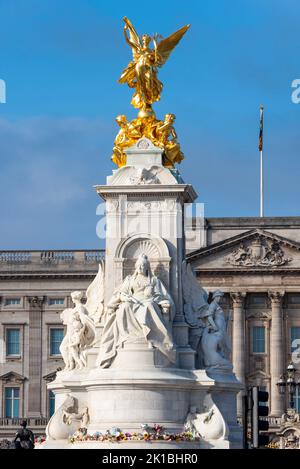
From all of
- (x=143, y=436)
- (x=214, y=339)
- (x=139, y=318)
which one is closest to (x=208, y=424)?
(x=143, y=436)

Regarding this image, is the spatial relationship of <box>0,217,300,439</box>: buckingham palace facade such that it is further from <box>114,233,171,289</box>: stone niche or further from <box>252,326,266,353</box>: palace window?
<box>114,233,171,289</box>: stone niche

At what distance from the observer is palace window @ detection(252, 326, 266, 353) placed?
110 meters

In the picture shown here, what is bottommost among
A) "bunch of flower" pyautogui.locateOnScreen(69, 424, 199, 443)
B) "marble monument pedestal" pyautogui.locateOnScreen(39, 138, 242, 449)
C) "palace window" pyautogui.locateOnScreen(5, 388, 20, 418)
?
"palace window" pyautogui.locateOnScreen(5, 388, 20, 418)

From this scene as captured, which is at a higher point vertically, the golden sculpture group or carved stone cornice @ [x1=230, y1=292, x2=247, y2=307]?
the golden sculpture group

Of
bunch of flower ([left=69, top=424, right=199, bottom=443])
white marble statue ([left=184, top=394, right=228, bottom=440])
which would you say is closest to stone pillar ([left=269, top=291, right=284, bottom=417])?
Answer: white marble statue ([left=184, top=394, right=228, bottom=440])

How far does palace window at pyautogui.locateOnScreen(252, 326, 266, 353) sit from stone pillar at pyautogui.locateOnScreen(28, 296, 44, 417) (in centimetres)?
1344

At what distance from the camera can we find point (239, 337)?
109500mm

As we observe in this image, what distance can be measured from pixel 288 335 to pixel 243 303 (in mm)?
3607

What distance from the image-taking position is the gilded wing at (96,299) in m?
48.2

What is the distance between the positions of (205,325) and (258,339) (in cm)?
6252

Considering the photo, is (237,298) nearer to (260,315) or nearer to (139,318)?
(260,315)

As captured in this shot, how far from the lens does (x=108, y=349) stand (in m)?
46.7
